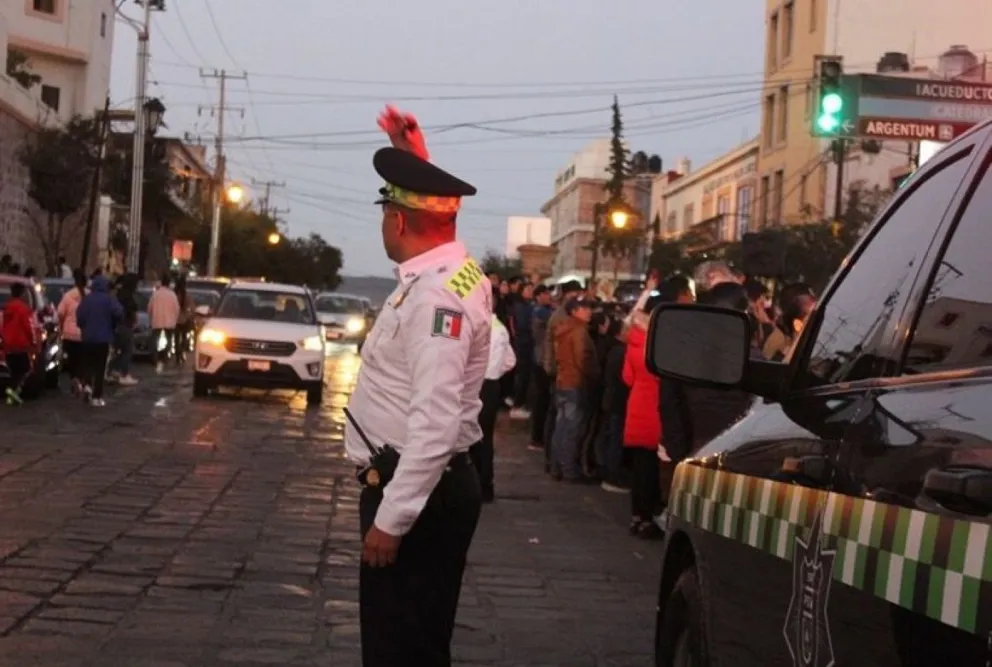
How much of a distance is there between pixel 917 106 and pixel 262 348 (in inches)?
404

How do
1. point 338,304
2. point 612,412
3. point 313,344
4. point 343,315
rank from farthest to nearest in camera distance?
point 338,304 < point 343,315 < point 313,344 < point 612,412

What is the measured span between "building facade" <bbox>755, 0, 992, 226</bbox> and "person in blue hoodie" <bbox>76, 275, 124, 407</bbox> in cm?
2612

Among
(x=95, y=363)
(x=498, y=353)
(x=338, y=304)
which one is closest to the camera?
(x=498, y=353)

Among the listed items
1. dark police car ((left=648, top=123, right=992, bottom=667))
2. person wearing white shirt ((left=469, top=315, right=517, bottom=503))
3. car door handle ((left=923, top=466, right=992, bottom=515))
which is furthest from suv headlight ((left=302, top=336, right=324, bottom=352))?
car door handle ((left=923, top=466, right=992, bottom=515))

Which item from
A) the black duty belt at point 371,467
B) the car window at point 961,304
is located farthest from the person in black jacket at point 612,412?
the car window at point 961,304

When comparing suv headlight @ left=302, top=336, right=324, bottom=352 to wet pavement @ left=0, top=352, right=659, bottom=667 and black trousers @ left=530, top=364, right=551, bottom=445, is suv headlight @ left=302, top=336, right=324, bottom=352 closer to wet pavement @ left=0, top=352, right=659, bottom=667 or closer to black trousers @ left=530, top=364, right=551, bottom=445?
black trousers @ left=530, top=364, right=551, bottom=445

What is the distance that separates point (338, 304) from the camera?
4631cm

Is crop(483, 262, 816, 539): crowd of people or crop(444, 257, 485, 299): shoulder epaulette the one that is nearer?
crop(444, 257, 485, 299): shoulder epaulette

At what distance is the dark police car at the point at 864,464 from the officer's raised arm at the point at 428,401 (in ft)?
1.71

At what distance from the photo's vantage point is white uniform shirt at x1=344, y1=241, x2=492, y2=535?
4129 millimetres

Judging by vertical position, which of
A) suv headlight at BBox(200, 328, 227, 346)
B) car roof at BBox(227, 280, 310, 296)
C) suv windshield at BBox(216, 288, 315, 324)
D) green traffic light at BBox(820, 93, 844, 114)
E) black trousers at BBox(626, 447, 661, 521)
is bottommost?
black trousers at BBox(626, 447, 661, 521)

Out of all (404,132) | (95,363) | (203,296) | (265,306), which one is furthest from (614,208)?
(404,132)

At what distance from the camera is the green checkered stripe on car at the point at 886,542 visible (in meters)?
2.41

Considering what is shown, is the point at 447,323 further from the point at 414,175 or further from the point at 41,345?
the point at 41,345
